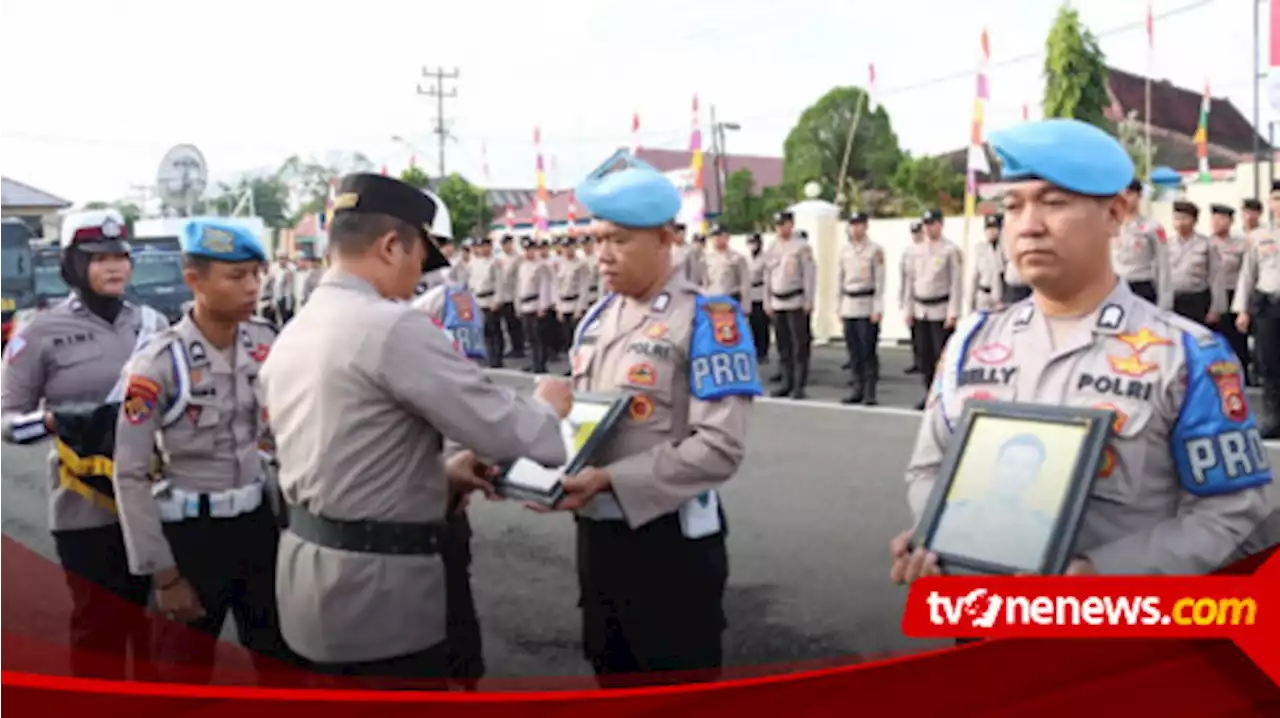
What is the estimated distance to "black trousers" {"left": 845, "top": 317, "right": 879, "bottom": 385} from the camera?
6.76 meters

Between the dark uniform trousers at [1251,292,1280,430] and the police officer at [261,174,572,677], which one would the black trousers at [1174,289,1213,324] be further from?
the police officer at [261,174,572,677]

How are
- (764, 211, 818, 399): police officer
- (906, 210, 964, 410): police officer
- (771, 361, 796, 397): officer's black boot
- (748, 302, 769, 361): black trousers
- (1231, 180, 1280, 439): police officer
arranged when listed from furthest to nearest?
(748, 302, 769, 361): black trousers, (764, 211, 818, 399): police officer, (771, 361, 796, 397): officer's black boot, (1231, 180, 1280, 439): police officer, (906, 210, 964, 410): police officer

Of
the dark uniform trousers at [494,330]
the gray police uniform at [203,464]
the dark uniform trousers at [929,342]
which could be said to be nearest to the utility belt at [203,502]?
the gray police uniform at [203,464]

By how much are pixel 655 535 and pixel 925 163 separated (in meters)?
0.83

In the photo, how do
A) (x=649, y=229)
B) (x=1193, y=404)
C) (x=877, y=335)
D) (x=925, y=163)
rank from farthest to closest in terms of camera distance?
(x=877, y=335), (x=649, y=229), (x=925, y=163), (x=1193, y=404)

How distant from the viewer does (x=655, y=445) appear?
1899 mm

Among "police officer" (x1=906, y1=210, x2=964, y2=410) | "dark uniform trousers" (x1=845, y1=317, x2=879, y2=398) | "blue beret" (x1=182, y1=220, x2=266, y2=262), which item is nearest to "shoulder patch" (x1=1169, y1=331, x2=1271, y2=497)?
"blue beret" (x1=182, y1=220, x2=266, y2=262)

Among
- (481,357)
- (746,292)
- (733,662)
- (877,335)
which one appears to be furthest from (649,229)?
(746,292)

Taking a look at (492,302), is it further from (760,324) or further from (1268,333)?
(1268,333)

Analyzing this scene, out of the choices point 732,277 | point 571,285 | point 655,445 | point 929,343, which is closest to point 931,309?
point 929,343

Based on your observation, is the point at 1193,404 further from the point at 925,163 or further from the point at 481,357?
the point at 481,357

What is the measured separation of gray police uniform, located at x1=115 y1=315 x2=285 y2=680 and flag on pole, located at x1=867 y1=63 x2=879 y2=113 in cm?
141

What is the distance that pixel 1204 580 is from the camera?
1372mm

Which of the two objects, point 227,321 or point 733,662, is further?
point 227,321
